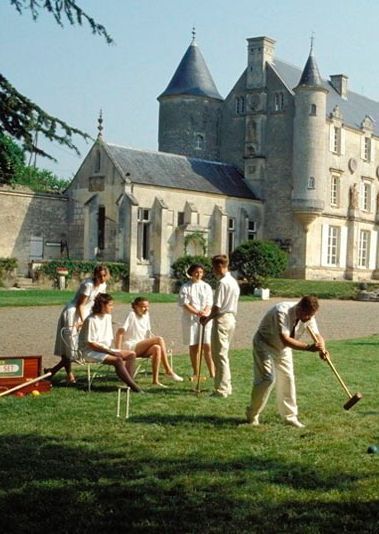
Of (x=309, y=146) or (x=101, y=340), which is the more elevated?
(x=309, y=146)

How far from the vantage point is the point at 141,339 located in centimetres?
1229

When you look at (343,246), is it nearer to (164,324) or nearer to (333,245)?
(333,245)

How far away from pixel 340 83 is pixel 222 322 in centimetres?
4407

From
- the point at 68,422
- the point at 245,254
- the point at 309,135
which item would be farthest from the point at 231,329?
the point at 309,135

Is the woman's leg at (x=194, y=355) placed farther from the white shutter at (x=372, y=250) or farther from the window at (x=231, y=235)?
the white shutter at (x=372, y=250)

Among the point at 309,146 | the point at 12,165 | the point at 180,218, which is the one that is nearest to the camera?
the point at 12,165

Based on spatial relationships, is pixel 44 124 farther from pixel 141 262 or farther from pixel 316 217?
pixel 316 217

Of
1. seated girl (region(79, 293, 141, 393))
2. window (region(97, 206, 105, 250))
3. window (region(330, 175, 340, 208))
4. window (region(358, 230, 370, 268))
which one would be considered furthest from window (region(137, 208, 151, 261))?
seated girl (region(79, 293, 141, 393))

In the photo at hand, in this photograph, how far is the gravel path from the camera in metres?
16.2

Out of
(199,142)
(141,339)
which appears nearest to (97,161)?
(199,142)

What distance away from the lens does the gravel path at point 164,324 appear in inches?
636

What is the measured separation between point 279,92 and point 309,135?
11.3ft

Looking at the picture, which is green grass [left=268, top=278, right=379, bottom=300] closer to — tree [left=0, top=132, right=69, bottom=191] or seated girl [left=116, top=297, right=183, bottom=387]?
seated girl [left=116, top=297, right=183, bottom=387]

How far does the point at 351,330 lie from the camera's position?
22.0m
